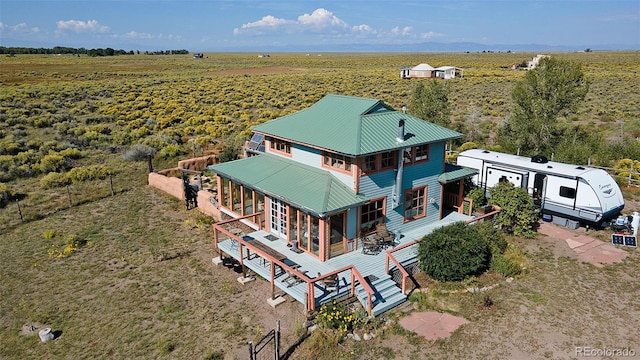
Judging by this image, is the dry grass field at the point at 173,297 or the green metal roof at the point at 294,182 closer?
the dry grass field at the point at 173,297

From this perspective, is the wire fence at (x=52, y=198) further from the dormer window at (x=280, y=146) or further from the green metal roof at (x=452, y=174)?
the green metal roof at (x=452, y=174)

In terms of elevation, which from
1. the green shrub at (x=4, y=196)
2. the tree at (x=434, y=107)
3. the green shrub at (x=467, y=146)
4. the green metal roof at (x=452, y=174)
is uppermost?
the tree at (x=434, y=107)

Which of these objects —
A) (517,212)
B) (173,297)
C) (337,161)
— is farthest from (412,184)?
(173,297)

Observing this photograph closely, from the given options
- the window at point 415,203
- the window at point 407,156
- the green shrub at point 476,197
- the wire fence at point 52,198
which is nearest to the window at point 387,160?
the window at point 407,156

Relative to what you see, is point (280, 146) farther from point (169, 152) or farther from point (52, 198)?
point (169, 152)

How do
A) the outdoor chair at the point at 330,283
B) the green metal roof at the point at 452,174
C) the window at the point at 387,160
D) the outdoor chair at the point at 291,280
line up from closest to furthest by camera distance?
the outdoor chair at the point at 330,283, the outdoor chair at the point at 291,280, the window at the point at 387,160, the green metal roof at the point at 452,174

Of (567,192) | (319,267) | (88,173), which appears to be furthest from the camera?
(88,173)

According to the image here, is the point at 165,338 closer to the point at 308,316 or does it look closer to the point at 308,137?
the point at 308,316
